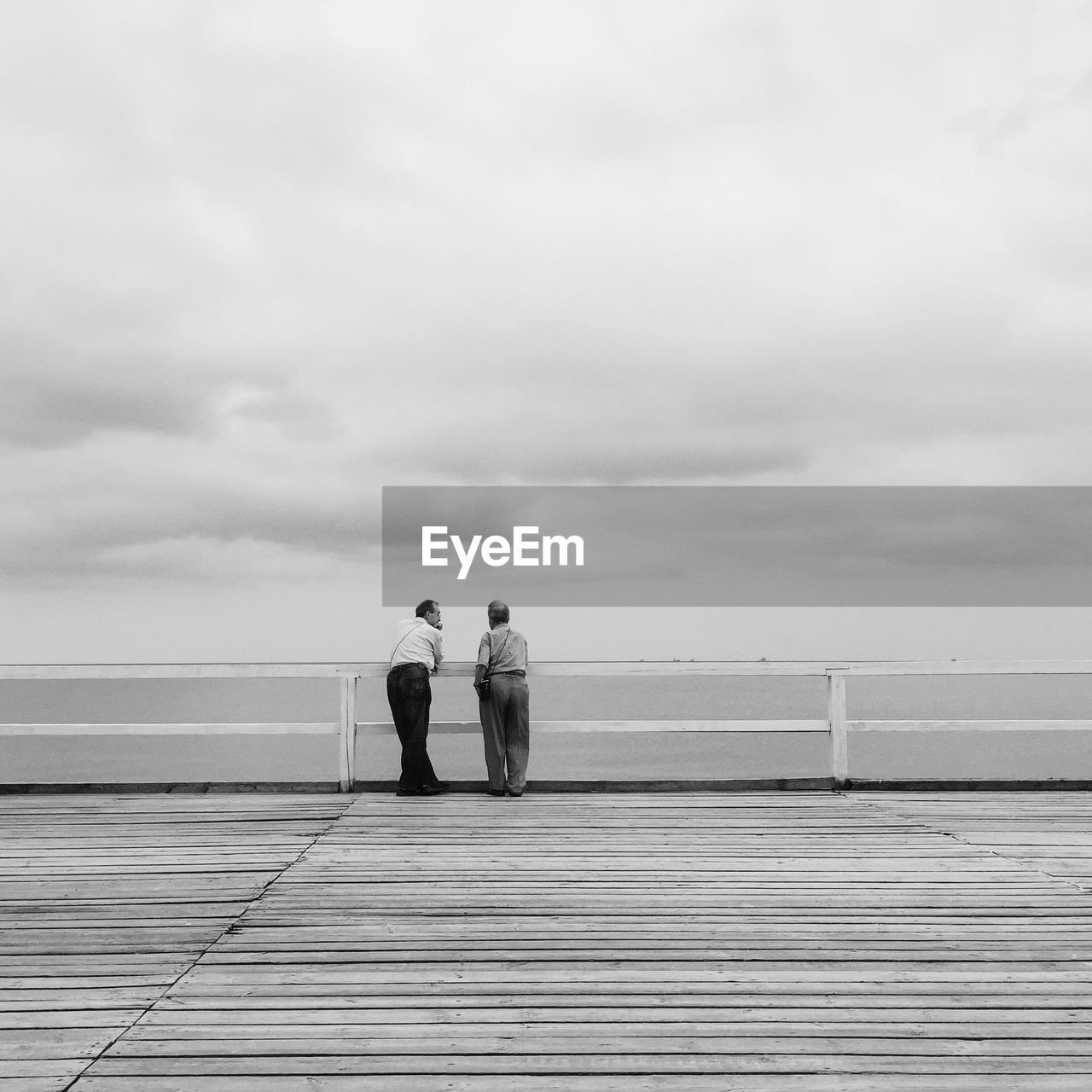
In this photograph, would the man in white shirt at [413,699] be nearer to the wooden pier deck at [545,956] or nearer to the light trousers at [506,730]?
the light trousers at [506,730]

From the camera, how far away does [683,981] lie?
411 cm

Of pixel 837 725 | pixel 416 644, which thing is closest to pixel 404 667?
pixel 416 644

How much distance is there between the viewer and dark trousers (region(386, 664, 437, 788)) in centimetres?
888

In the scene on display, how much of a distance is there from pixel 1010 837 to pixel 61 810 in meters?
7.06

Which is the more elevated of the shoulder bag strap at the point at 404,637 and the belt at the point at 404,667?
the shoulder bag strap at the point at 404,637

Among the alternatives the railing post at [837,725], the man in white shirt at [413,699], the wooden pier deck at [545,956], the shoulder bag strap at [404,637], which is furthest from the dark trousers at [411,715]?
the railing post at [837,725]

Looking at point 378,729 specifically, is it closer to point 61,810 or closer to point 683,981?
point 61,810

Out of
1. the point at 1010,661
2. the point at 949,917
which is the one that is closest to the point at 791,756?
the point at 1010,661

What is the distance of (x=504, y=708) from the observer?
357 inches

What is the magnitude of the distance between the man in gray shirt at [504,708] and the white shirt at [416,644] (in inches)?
Answer: 16.1

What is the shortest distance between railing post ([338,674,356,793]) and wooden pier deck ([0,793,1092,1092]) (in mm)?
1446

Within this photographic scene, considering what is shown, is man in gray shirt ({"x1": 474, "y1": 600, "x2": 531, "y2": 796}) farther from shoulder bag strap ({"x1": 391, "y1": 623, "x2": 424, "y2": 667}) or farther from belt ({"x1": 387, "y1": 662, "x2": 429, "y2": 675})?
shoulder bag strap ({"x1": 391, "y1": 623, "x2": 424, "y2": 667})

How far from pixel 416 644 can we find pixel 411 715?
0.61 meters

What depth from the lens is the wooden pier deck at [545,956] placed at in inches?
132
